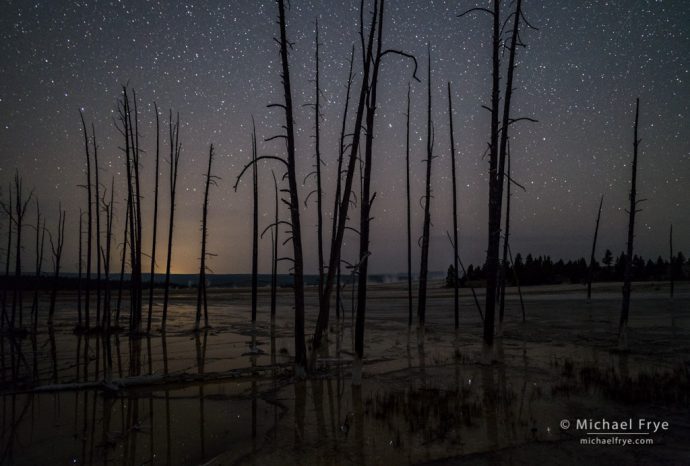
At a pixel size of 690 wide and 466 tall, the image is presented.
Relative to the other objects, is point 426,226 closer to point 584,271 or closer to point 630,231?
point 630,231

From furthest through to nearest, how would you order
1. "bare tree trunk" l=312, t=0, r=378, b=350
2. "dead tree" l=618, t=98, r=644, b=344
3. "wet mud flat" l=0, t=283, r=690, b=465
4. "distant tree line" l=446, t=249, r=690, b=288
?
"distant tree line" l=446, t=249, r=690, b=288, "dead tree" l=618, t=98, r=644, b=344, "bare tree trunk" l=312, t=0, r=378, b=350, "wet mud flat" l=0, t=283, r=690, b=465

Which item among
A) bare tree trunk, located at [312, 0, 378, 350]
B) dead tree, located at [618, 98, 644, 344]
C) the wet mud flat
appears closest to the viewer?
the wet mud flat

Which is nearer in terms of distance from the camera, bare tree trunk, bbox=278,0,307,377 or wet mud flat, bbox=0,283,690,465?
wet mud flat, bbox=0,283,690,465

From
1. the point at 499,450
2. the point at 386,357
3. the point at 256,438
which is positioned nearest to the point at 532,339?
the point at 386,357

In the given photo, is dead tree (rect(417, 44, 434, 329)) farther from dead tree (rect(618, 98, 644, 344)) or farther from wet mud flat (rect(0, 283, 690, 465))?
dead tree (rect(618, 98, 644, 344))

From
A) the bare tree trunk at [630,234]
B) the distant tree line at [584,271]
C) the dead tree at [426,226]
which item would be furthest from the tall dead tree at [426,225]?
the distant tree line at [584,271]

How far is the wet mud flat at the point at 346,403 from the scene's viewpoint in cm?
704

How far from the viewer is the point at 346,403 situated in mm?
9836

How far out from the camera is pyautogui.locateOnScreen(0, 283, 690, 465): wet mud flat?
7035 mm

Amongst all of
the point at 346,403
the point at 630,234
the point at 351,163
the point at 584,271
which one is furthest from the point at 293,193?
the point at 584,271

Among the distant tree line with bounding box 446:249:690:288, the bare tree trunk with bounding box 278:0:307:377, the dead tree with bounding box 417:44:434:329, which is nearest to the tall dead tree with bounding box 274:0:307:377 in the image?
the bare tree trunk with bounding box 278:0:307:377

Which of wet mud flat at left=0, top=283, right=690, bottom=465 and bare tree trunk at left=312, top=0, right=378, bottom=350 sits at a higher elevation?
bare tree trunk at left=312, top=0, right=378, bottom=350

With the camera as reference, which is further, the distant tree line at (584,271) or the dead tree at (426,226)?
the distant tree line at (584,271)

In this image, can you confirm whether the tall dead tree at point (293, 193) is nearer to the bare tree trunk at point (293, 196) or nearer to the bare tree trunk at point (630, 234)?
the bare tree trunk at point (293, 196)
